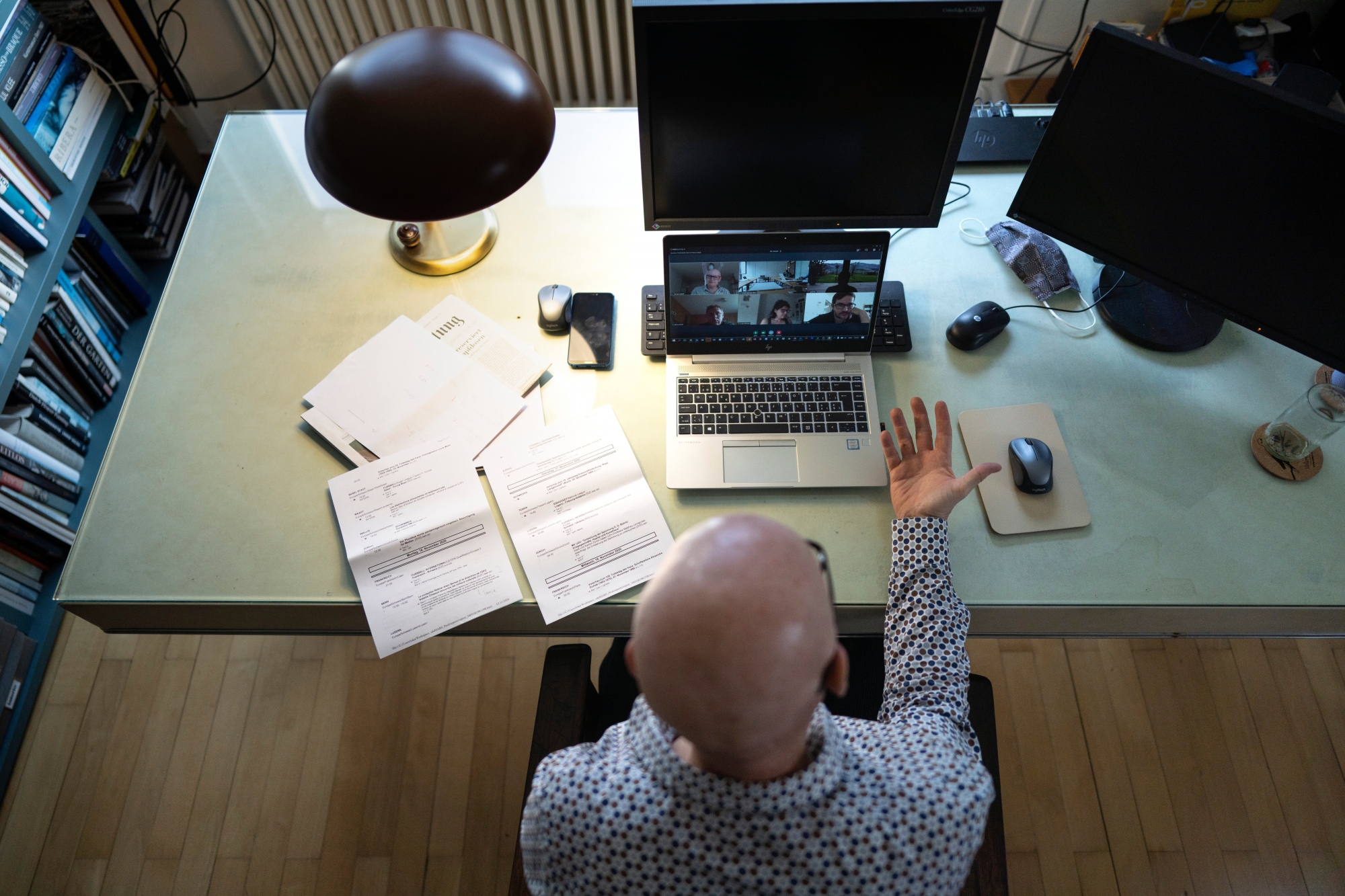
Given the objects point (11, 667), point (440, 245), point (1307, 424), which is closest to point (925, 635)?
point (1307, 424)

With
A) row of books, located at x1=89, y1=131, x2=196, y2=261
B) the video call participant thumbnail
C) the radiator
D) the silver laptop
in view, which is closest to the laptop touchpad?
the silver laptop

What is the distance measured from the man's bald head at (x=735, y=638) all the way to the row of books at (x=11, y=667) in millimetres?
1760

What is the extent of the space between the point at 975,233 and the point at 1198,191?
0.39 m

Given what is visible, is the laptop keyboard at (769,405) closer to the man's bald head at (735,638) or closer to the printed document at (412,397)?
the printed document at (412,397)

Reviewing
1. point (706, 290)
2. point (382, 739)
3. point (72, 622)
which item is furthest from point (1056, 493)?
point (72, 622)

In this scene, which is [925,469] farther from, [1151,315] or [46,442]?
[46,442]

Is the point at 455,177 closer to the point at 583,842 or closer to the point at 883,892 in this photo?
the point at 583,842

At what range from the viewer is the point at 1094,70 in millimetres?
1203

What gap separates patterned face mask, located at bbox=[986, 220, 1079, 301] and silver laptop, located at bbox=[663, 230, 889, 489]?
1.18 ft

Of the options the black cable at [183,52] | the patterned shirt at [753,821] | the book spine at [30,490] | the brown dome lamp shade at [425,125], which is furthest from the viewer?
the black cable at [183,52]

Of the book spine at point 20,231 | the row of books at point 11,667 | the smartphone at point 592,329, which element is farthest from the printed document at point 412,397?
the row of books at point 11,667

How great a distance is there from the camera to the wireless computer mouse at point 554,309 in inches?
56.6

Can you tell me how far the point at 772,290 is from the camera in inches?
52.3

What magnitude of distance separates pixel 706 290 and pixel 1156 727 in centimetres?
146
